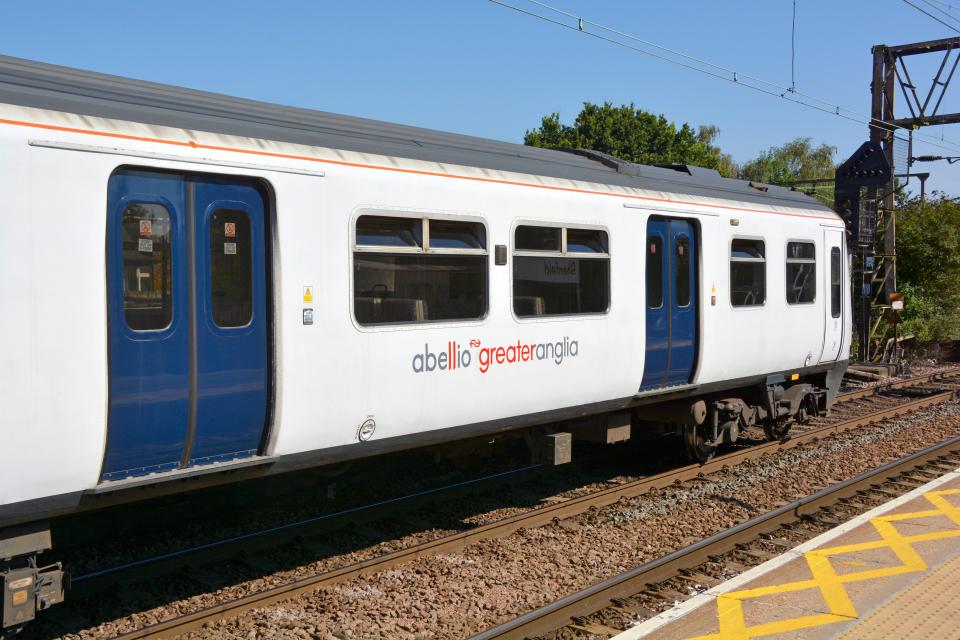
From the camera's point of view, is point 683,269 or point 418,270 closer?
point 418,270

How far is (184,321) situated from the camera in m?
5.14

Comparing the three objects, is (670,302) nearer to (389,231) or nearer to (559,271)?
(559,271)

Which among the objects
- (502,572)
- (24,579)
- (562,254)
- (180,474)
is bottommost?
(502,572)

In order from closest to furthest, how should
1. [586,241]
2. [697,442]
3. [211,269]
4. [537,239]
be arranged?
[211,269], [537,239], [586,241], [697,442]

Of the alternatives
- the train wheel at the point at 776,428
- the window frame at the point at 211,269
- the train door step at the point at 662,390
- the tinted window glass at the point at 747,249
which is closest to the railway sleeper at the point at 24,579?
the window frame at the point at 211,269

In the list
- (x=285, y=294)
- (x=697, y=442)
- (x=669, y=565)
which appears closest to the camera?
(x=285, y=294)

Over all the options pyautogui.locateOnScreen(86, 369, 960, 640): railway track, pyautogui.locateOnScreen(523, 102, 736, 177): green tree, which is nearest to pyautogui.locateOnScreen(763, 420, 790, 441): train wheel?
pyautogui.locateOnScreen(86, 369, 960, 640): railway track

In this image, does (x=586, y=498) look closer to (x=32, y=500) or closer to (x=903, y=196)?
(x=32, y=500)

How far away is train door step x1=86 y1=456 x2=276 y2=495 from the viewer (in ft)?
16.0

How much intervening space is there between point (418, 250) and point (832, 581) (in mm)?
3902

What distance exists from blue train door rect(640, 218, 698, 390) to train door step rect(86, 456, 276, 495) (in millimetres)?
4538

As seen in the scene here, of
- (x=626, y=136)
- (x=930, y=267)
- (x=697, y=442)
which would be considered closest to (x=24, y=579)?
(x=697, y=442)

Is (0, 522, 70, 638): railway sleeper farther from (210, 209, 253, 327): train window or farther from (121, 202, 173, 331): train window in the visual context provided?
(210, 209, 253, 327): train window

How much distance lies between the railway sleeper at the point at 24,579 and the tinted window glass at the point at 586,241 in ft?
15.7
